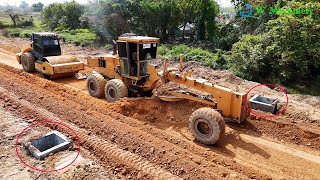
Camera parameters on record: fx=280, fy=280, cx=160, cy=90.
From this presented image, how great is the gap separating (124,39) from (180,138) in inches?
142

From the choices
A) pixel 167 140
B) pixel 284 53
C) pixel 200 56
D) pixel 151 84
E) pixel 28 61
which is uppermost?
pixel 284 53

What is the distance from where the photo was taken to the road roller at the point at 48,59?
12.4 metres

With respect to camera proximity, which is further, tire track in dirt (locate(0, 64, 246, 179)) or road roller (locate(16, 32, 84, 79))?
road roller (locate(16, 32, 84, 79))

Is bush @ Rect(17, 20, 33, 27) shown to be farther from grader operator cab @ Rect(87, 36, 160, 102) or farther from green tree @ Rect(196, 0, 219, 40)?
grader operator cab @ Rect(87, 36, 160, 102)

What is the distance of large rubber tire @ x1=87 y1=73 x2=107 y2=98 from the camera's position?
1007 centimetres

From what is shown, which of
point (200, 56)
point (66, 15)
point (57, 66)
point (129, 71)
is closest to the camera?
point (129, 71)

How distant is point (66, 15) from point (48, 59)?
22.6 meters

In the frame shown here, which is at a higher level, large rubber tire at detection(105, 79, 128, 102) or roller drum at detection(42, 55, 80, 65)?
roller drum at detection(42, 55, 80, 65)

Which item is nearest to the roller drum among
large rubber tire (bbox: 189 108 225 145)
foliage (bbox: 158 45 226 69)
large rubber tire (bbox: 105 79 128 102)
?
large rubber tire (bbox: 105 79 128 102)

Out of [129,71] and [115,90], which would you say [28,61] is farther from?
[129,71]

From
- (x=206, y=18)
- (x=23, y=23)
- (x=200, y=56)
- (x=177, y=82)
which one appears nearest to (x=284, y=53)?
(x=200, y=56)

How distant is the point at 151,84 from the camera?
30.2ft

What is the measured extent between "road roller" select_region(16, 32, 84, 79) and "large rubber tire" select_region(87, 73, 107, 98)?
2.67m

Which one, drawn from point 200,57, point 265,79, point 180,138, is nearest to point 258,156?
point 180,138
